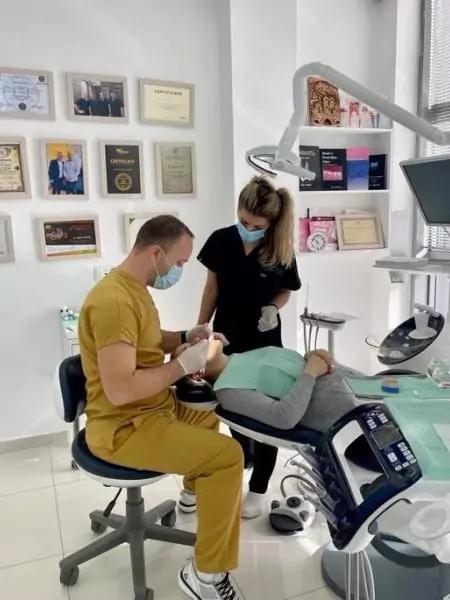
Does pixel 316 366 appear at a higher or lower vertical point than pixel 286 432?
higher

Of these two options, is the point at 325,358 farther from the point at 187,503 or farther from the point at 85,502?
the point at 85,502

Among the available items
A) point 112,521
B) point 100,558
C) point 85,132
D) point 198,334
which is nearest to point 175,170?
point 85,132

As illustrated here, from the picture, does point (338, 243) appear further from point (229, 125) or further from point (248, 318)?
point (248, 318)

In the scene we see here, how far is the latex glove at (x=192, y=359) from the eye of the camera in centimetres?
154

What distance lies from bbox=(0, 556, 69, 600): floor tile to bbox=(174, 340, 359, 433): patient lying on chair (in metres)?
0.91

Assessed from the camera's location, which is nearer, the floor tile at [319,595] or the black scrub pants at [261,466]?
the floor tile at [319,595]

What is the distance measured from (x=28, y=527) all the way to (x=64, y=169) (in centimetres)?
164

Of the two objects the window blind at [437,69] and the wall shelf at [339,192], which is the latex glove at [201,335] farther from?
the window blind at [437,69]

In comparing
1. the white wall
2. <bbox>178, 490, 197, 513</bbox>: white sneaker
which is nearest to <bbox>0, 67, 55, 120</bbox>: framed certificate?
the white wall

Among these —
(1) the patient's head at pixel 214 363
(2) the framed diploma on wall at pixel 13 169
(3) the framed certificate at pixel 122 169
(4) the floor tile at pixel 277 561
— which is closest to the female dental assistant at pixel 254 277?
(4) the floor tile at pixel 277 561

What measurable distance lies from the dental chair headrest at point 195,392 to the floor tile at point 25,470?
117 centimetres

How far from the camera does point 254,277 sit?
6.89 feet

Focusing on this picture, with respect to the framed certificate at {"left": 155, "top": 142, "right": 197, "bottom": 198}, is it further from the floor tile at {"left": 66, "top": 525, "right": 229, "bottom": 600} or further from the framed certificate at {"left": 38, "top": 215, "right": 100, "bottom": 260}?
the floor tile at {"left": 66, "top": 525, "right": 229, "bottom": 600}

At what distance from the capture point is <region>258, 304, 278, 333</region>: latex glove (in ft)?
6.84
